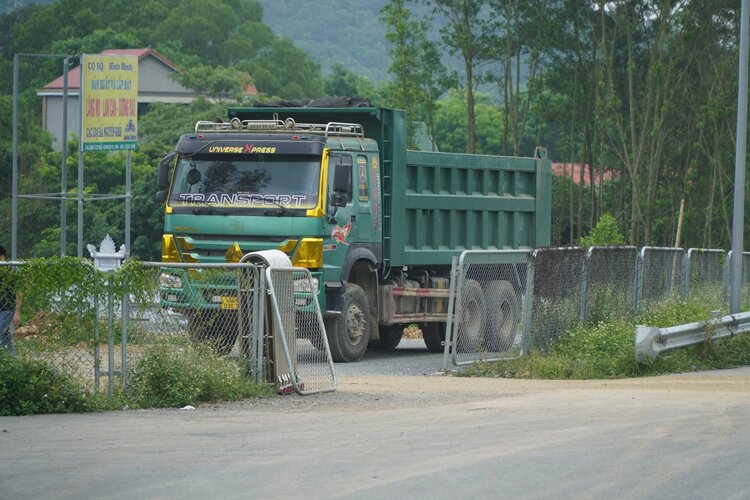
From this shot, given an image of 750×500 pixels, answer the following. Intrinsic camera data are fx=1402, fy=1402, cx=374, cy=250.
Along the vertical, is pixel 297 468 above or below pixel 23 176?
below

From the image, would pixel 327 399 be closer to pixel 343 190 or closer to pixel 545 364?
pixel 545 364

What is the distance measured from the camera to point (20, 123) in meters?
72.2

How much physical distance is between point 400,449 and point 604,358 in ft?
25.9

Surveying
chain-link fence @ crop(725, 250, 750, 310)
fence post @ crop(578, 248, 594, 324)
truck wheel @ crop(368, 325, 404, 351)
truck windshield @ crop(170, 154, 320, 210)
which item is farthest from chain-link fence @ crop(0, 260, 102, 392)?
chain-link fence @ crop(725, 250, 750, 310)

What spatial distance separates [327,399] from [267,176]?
19.4 feet

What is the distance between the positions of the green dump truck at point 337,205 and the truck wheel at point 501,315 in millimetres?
136

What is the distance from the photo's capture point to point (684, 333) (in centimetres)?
1859

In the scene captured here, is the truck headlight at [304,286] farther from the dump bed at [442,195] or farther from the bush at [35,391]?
the dump bed at [442,195]

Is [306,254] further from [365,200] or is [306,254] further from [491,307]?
[491,307]

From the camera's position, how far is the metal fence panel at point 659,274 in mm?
20609

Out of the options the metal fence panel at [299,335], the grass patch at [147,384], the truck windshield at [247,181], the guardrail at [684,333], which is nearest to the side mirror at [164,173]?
the truck windshield at [247,181]

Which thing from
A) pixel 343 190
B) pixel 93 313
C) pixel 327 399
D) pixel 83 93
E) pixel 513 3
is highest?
pixel 513 3

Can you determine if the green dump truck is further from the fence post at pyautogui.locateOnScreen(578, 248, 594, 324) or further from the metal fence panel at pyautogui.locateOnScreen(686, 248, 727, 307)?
the metal fence panel at pyautogui.locateOnScreen(686, 248, 727, 307)

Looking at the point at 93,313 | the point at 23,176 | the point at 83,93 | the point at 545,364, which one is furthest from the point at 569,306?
the point at 23,176
